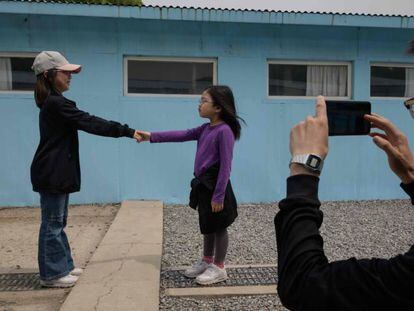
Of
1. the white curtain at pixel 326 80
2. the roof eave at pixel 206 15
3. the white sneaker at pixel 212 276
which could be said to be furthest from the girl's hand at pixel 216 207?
the white curtain at pixel 326 80

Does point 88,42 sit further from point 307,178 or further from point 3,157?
point 307,178

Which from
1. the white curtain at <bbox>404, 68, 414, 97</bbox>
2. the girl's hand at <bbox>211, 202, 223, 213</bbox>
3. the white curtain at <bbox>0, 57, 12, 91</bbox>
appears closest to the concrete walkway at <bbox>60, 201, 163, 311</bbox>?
the girl's hand at <bbox>211, 202, 223, 213</bbox>

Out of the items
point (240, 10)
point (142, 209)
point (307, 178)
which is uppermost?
point (240, 10)

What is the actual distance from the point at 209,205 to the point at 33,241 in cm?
269

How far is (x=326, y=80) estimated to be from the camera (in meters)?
8.18

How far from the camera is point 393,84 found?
27.5 feet

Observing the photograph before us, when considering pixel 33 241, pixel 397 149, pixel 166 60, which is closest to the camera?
pixel 397 149

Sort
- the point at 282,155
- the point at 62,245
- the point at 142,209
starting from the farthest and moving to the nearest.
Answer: the point at 282,155 → the point at 142,209 → the point at 62,245

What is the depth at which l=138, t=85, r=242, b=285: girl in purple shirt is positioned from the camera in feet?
12.9

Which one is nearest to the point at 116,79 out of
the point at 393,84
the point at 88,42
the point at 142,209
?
the point at 88,42

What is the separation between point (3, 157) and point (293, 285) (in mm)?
7080

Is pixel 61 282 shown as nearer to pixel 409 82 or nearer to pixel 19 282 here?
pixel 19 282

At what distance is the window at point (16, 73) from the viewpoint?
7.46 metres

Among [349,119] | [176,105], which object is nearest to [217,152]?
[349,119]
